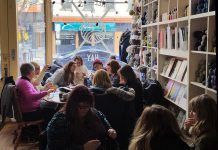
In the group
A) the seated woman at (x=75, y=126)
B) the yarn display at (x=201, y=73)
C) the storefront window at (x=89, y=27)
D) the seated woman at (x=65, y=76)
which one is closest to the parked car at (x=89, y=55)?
the storefront window at (x=89, y=27)

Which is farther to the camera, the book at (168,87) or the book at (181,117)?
the book at (168,87)

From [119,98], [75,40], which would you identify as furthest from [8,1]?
[119,98]

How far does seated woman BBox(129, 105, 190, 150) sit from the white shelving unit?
96 centimetres

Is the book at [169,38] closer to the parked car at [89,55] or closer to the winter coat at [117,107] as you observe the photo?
the winter coat at [117,107]

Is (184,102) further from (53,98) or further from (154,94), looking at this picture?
(53,98)

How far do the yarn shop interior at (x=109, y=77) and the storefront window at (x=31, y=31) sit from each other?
0.02 metres

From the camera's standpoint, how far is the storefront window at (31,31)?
643cm

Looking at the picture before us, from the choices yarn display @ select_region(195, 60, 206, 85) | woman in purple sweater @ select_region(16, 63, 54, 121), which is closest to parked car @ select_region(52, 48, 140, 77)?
woman in purple sweater @ select_region(16, 63, 54, 121)

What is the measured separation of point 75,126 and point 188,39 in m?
1.78

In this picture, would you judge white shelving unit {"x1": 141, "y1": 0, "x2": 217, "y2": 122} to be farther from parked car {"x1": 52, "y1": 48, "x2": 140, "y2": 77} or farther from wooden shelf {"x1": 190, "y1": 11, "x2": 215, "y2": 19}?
parked car {"x1": 52, "y1": 48, "x2": 140, "y2": 77}

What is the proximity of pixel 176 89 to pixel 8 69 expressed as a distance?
3.41 m

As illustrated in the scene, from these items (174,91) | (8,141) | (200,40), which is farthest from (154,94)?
(8,141)

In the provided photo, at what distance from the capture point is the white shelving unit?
3.14m

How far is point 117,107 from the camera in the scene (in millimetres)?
3873
